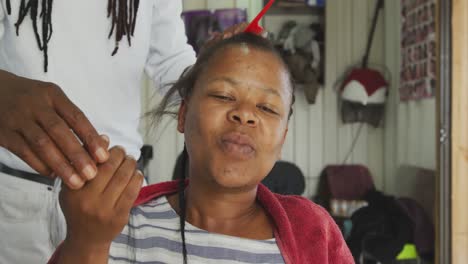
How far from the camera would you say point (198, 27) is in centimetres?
374

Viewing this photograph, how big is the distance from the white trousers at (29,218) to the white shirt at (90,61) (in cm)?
5

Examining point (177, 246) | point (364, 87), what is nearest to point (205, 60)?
point (177, 246)

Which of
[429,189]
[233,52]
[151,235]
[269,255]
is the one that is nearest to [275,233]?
[269,255]

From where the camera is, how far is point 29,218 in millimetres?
1216

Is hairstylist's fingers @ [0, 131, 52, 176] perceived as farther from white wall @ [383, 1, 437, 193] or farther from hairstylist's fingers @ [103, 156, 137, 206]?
white wall @ [383, 1, 437, 193]

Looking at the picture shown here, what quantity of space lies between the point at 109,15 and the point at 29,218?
51 cm

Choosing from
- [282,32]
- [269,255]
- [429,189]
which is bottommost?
[429,189]

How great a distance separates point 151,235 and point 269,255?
0.24 meters

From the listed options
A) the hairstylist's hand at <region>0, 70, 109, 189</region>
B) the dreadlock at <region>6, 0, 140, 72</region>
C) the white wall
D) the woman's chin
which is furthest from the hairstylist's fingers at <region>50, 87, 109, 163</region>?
the white wall

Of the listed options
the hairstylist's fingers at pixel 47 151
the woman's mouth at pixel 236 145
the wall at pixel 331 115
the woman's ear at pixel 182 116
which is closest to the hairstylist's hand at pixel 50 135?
the hairstylist's fingers at pixel 47 151

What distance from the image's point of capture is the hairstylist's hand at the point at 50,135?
67cm

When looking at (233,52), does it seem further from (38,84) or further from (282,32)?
(282,32)

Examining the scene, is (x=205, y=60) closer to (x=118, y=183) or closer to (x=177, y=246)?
(x=177, y=246)

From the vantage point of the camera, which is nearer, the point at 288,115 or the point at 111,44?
the point at 288,115
